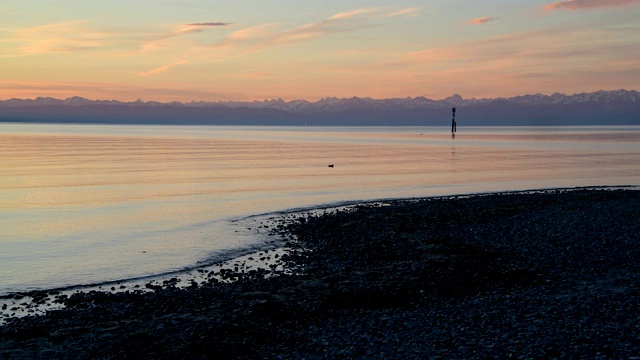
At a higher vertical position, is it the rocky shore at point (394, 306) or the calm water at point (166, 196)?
the rocky shore at point (394, 306)

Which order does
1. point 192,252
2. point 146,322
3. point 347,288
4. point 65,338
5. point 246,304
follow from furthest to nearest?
point 192,252 < point 347,288 < point 246,304 < point 146,322 < point 65,338

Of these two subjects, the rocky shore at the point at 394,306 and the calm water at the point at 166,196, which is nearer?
the rocky shore at the point at 394,306

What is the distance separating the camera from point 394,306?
1744cm

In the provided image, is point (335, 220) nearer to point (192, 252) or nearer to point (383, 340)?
point (192, 252)

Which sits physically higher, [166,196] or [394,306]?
[394,306]

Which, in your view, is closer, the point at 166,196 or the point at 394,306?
the point at 394,306

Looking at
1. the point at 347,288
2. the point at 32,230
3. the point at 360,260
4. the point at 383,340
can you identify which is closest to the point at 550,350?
the point at 383,340

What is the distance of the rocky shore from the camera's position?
13.8 meters

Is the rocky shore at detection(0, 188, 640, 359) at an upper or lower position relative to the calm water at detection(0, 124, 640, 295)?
upper

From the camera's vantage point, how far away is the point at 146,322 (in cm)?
1670

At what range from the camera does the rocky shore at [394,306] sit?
13.8 m

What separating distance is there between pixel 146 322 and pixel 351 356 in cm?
632

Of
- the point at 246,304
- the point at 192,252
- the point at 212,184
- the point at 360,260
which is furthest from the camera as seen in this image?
the point at 212,184

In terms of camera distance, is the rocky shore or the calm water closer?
the rocky shore
